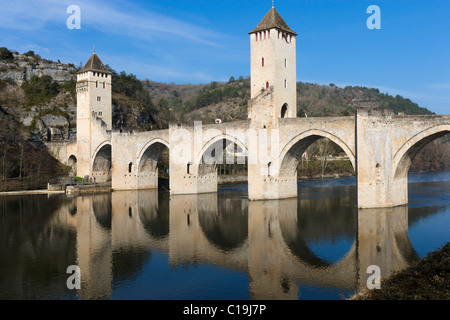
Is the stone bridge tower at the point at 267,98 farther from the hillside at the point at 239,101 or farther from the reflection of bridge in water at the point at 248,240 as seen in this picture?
the hillside at the point at 239,101

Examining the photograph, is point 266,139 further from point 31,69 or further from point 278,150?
point 31,69

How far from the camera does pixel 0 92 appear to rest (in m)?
54.8

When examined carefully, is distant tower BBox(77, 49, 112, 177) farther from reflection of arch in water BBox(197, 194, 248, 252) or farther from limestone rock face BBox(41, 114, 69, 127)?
reflection of arch in water BBox(197, 194, 248, 252)

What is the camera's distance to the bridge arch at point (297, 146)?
24.6 meters

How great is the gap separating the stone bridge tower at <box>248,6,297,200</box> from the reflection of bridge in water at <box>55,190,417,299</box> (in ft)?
5.91

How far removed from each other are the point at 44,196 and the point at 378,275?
2952 centimetres

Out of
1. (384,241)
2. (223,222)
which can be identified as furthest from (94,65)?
(384,241)

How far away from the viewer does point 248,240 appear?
17.2m

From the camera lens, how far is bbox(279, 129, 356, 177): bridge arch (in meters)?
24.6

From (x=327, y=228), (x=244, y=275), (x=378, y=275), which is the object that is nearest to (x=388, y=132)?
(x=327, y=228)

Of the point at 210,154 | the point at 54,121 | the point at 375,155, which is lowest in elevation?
the point at 375,155

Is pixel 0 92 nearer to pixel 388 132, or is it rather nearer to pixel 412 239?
pixel 388 132

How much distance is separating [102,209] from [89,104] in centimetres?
1893

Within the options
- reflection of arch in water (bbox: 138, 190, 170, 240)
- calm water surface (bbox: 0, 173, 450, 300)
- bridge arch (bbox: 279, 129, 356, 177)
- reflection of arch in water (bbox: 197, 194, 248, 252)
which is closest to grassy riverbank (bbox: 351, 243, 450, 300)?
calm water surface (bbox: 0, 173, 450, 300)
